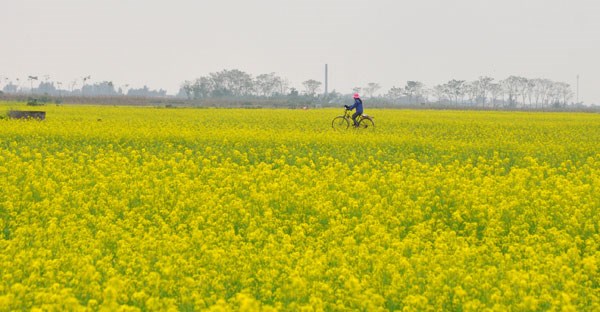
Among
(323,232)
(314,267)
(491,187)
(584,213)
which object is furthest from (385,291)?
(491,187)

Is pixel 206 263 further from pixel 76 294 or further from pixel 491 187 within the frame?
pixel 491 187

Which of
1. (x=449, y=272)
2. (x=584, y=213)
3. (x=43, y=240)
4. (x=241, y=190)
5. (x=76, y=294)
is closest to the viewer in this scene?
(x=76, y=294)

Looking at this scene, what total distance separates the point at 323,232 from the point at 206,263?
97.3 inches

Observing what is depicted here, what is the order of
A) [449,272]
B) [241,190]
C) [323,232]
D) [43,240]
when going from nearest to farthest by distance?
1. [449,272]
2. [43,240]
3. [323,232]
4. [241,190]

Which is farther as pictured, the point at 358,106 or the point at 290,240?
the point at 358,106

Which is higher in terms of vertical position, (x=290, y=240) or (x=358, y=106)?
(x=358, y=106)

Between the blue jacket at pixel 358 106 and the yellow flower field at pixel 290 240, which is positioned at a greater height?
the blue jacket at pixel 358 106

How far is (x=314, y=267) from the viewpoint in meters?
8.02

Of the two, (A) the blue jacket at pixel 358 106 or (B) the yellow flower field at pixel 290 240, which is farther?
(A) the blue jacket at pixel 358 106

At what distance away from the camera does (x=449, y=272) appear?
321 inches

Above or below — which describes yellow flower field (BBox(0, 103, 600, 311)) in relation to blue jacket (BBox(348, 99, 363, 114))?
below

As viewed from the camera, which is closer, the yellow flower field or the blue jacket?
the yellow flower field

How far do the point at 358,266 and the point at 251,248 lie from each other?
1547mm

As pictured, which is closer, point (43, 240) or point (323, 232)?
point (43, 240)
